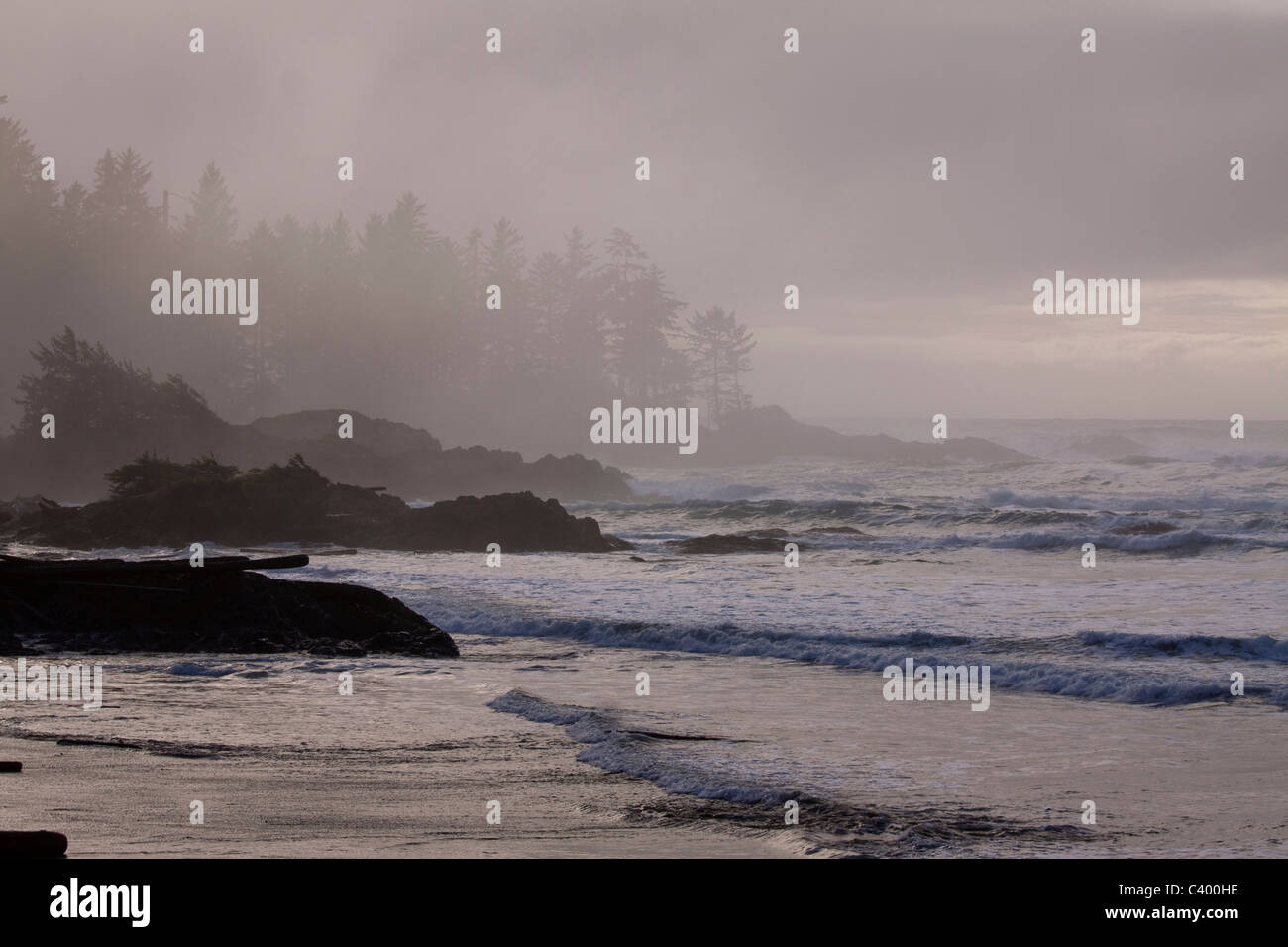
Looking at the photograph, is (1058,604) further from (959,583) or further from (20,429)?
(20,429)

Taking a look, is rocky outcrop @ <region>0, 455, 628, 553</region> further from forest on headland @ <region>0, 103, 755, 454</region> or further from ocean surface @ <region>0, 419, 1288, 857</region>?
forest on headland @ <region>0, 103, 755, 454</region>

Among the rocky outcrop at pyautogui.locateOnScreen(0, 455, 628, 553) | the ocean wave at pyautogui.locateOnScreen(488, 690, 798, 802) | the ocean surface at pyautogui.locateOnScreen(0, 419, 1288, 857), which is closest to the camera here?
the ocean surface at pyautogui.locateOnScreen(0, 419, 1288, 857)

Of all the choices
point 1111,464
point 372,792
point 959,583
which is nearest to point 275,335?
point 1111,464

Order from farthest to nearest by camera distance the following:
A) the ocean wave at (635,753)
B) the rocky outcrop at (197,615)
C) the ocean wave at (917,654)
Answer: the rocky outcrop at (197,615) < the ocean wave at (917,654) < the ocean wave at (635,753)

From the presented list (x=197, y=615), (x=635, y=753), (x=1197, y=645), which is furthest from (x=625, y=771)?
(x=1197, y=645)

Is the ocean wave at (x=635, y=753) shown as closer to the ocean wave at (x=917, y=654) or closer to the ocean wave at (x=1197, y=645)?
the ocean wave at (x=917, y=654)

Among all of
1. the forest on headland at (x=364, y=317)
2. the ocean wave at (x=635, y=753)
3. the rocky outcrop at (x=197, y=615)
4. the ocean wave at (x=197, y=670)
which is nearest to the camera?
the ocean wave at (x=635, y=753)

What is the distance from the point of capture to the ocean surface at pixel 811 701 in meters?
7.89

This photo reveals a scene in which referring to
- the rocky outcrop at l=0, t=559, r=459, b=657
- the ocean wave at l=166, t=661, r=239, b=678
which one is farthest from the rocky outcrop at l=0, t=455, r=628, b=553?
the ocean wave at l=166, t=661, r=239, b=678

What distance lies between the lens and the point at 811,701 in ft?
40.2

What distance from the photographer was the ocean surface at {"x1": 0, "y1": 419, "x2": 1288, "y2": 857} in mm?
7895

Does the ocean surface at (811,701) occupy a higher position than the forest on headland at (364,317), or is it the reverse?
the forest on headland at (364,317)

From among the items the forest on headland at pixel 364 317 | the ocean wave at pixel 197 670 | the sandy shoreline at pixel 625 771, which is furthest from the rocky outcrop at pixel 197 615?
the forest on headland at pixel 364 317
